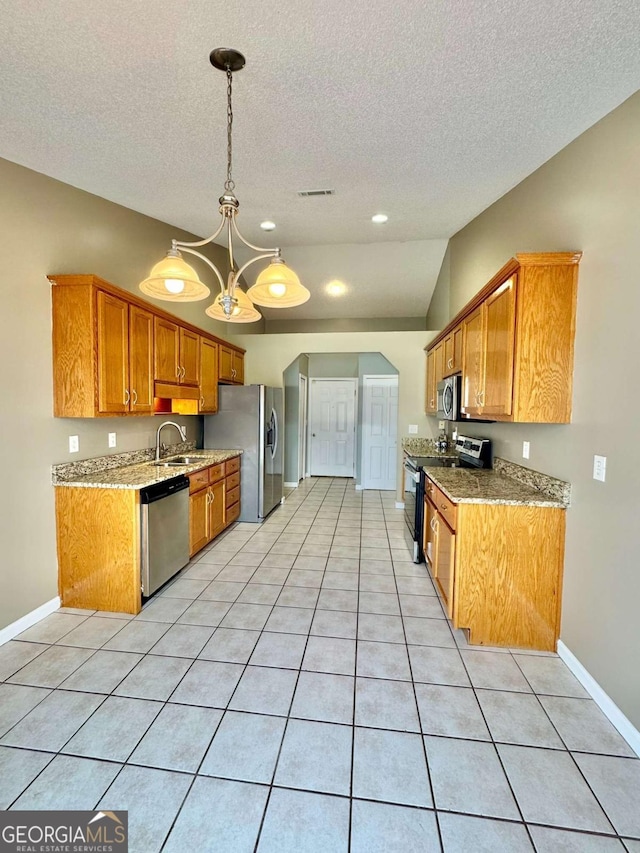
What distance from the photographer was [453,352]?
3754 mm

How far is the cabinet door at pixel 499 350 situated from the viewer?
2273 mm

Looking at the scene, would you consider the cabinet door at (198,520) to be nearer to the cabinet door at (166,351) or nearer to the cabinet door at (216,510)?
the cabinet door at (216,510)

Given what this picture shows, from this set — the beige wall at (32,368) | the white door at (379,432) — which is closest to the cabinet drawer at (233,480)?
the beige wall at (32,368)

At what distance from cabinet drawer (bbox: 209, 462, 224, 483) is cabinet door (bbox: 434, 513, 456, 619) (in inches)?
85.1

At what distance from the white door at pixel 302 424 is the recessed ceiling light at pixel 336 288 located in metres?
1.54

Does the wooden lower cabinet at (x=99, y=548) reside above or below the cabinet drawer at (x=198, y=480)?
below

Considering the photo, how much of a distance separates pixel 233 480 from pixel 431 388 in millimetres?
2776

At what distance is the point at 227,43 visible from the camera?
5.54 feet

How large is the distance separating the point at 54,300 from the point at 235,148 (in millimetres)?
1563

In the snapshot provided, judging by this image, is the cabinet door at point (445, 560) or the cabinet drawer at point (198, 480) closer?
the cabinet door at point (445, 560)

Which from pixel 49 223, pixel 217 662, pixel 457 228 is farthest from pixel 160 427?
pixel 457 228

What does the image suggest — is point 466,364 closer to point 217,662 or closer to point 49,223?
point 217,662

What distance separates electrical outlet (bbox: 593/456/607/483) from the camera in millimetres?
1873

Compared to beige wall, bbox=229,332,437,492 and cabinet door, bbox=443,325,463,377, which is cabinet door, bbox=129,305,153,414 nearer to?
beige wall, bbox=229,332,437,492
